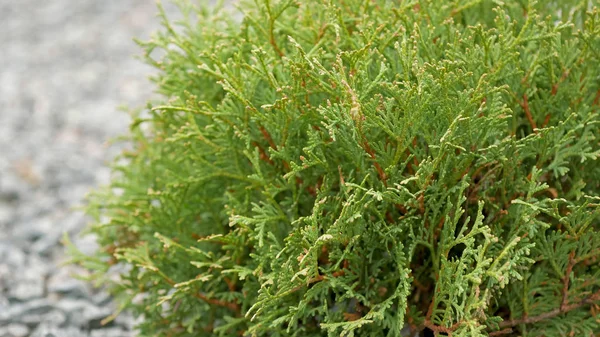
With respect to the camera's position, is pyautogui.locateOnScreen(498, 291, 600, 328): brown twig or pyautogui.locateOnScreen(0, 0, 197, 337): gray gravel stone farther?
pyautogui.locateOnScreen(0, 0, 197, 337): gray gravel stone

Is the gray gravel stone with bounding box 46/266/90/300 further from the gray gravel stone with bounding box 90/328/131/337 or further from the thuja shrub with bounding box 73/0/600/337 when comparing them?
the thuja shrub with bounding box 73/0/600/337

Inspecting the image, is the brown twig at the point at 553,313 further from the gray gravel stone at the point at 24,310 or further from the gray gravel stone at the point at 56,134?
the gray gravel stone at the point at 24,310

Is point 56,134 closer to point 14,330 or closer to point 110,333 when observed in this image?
point 14,330

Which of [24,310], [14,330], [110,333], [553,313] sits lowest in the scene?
[553,313]

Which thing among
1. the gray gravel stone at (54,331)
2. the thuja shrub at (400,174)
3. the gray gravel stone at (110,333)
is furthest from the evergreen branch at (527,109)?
the gray gravel stone at (54,331)

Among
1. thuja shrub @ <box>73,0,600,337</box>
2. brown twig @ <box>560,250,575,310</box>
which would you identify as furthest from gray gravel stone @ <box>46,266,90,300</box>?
brown twig @ <box>560,250,575,310</box>

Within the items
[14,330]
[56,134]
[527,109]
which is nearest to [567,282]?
[527,109]
